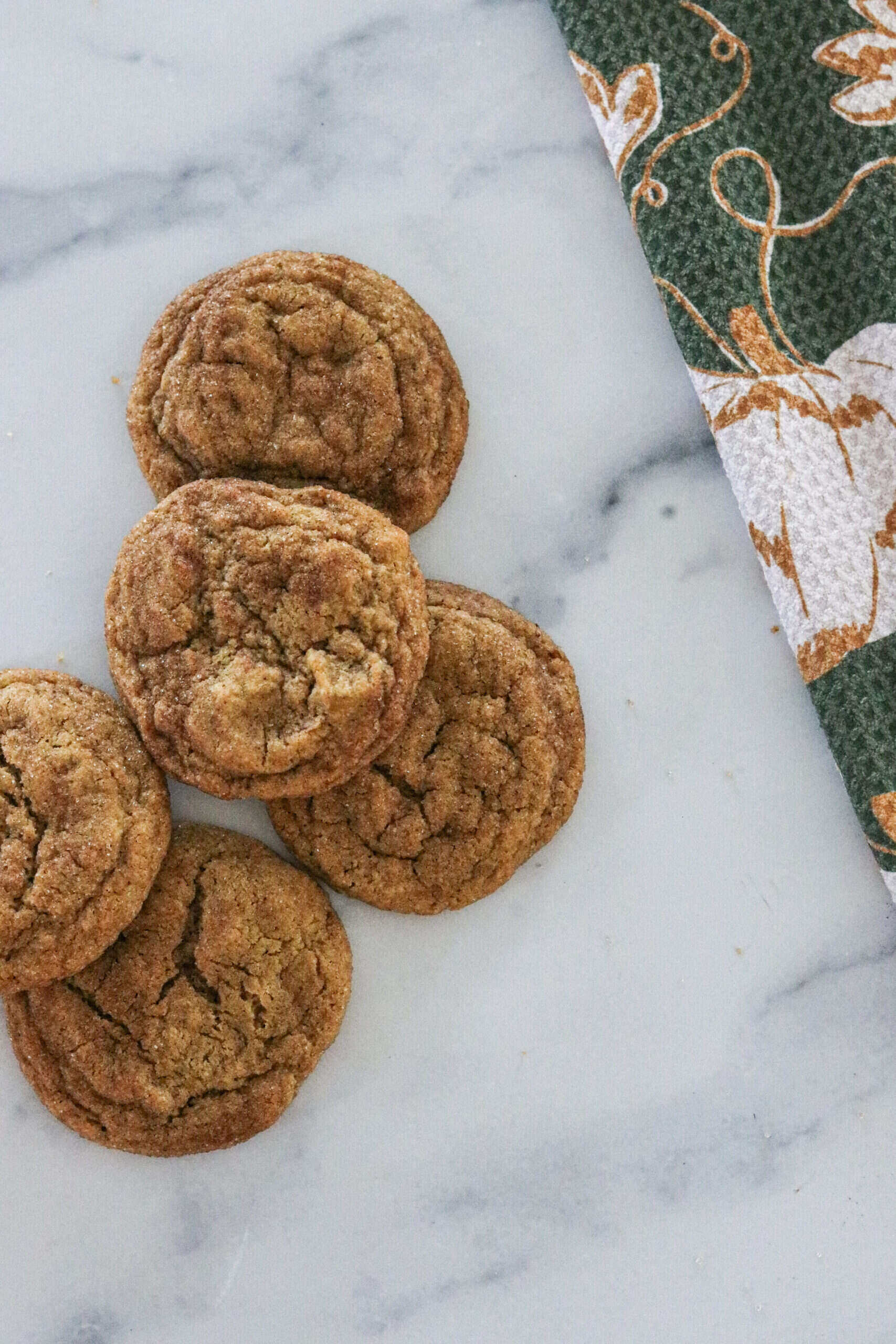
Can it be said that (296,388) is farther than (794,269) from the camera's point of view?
No

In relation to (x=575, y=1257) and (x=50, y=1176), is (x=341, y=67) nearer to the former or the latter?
(x=50, y=1176)

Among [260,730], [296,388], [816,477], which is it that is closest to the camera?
[260,730]

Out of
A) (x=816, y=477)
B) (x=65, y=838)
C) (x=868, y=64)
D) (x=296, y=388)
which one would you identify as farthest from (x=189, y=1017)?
(x=868, y=64)

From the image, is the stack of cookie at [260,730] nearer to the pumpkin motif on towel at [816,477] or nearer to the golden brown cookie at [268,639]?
the golden brown cookie at [268,639]

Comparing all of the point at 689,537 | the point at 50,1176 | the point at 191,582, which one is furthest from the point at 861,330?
the point at 50,1176

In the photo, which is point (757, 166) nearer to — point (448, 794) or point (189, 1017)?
point (448, 794)

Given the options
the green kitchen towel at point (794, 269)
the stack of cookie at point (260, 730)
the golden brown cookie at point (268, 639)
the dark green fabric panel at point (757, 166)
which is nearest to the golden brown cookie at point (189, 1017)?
the stack of cookie at point (260, 730)

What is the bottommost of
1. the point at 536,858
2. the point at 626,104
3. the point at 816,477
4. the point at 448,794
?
the point at 536,858
